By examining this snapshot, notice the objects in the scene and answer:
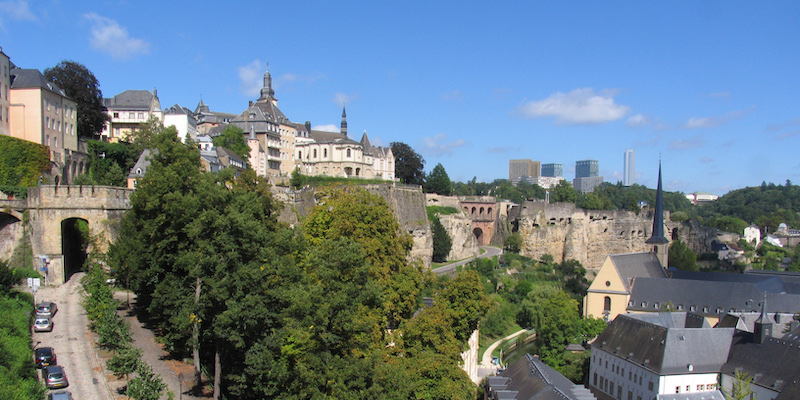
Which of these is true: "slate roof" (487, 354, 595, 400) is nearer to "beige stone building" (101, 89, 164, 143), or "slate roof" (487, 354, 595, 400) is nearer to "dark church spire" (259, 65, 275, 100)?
"beige stone building" (101, 89, 164, 143)

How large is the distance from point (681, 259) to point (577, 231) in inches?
462

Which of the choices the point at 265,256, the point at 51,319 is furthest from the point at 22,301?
the point at 265,256

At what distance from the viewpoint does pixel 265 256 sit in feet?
66.6

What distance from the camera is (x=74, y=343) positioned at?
21953 mm

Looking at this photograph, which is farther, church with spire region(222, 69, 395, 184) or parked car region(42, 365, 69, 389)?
church with spire region(222, 69, 395, 184)

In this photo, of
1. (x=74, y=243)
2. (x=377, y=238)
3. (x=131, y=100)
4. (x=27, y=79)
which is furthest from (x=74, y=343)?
(x=131, y=100)

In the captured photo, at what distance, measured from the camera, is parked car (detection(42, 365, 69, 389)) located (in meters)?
17.9

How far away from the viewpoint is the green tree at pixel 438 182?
7500cm

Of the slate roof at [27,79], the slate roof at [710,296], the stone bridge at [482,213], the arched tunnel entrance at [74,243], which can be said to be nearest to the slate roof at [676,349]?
the slate roof at [710,296]

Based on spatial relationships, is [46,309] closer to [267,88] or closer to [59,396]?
[59,396]

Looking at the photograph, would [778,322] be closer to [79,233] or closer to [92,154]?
[79,233]

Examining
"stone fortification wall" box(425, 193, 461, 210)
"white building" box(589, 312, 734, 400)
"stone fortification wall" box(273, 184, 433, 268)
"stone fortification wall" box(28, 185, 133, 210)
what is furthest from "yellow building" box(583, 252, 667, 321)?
"stone fortification wall" box(28, 185, 133, 210)

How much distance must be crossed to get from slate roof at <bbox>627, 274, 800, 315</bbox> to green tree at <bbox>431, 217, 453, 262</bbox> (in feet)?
61.8

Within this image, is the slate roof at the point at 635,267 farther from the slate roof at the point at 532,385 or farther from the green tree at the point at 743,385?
the slate roof at the point at 532,385
